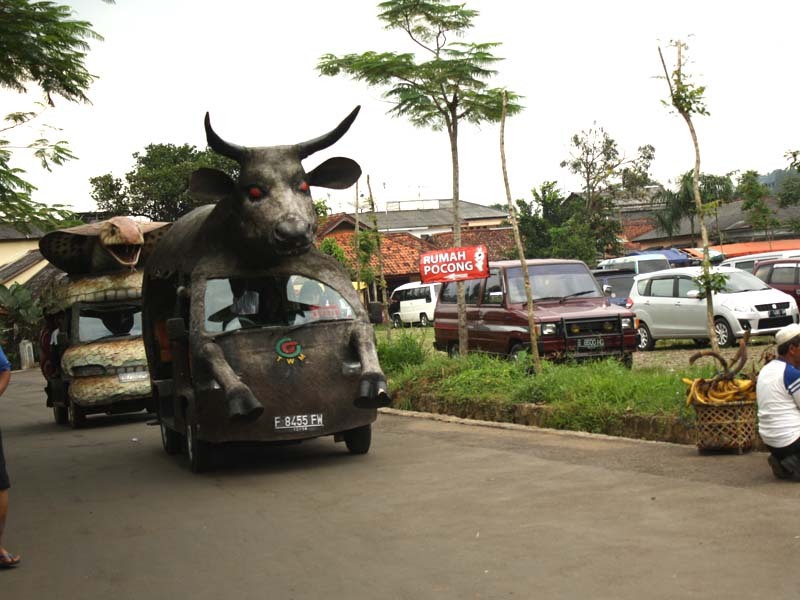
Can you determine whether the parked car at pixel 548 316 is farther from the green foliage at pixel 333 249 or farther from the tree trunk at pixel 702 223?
the green foliage at pixel 333 249

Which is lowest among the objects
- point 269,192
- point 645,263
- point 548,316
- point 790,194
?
point 548,316

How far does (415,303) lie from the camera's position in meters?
45.7

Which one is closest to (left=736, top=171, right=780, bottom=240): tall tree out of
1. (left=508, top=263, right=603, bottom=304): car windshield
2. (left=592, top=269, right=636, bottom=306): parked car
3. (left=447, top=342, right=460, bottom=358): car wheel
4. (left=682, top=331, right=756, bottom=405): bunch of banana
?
(left=592, top=269, right=636, bottom=306): parked car

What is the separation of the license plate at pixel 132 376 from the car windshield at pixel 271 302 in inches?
274

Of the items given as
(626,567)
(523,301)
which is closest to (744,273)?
(523,301)

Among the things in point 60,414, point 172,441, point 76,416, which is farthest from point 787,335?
point 60,414

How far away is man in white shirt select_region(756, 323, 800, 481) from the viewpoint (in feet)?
27.5

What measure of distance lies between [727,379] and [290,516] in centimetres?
423

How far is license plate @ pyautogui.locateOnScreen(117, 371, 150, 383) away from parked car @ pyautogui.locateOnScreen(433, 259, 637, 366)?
18.9 feet

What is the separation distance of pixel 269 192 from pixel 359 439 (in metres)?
2.93

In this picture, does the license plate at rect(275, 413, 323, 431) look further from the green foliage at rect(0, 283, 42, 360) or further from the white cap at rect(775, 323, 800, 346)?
the green foliage at rect(0, 283, 42, 360)

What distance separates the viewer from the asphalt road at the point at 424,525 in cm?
623

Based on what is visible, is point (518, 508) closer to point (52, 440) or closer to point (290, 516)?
point (290, 516)

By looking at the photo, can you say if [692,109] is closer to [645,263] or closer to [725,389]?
[725,389]
